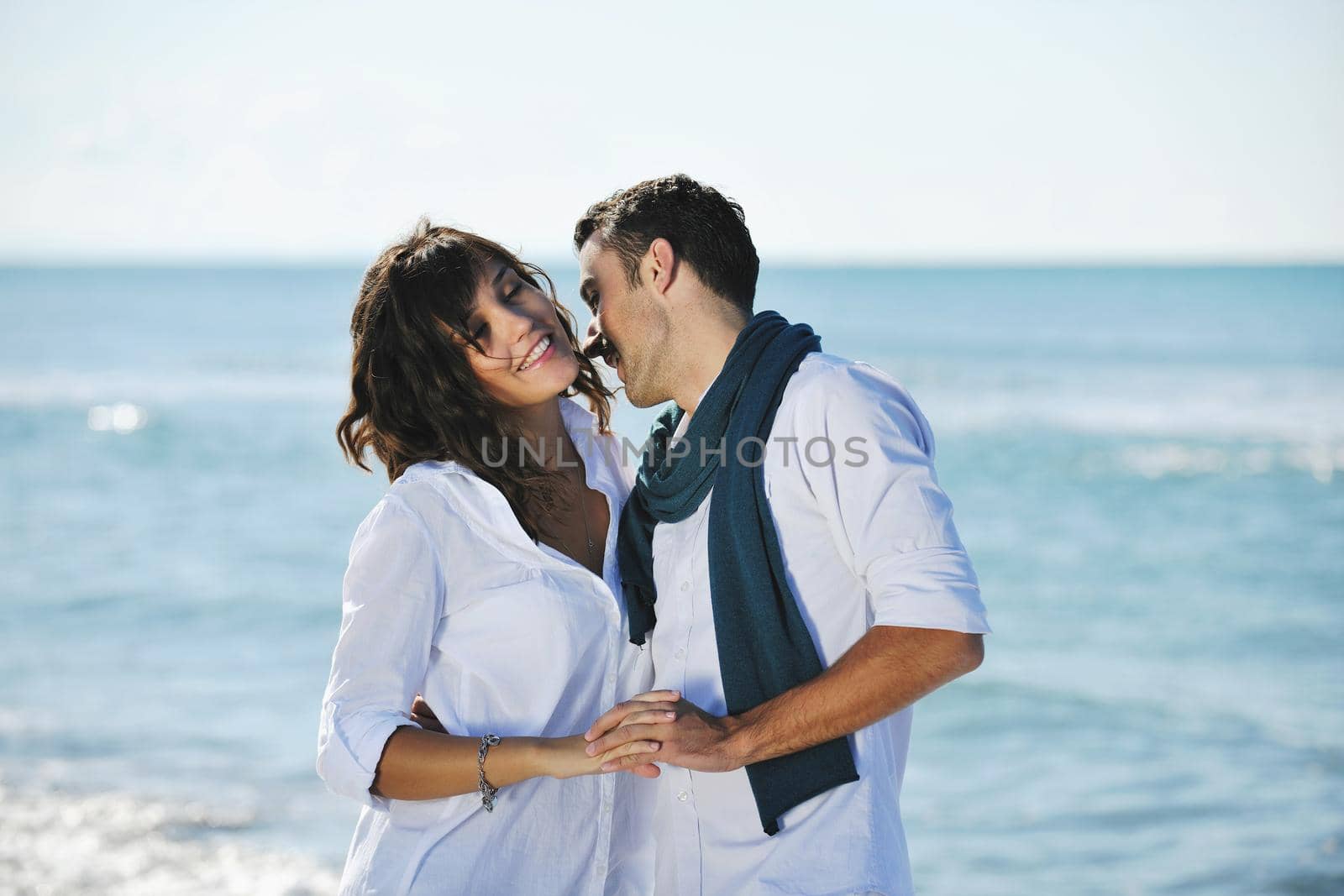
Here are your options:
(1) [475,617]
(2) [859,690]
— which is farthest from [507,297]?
(2) [859,690]

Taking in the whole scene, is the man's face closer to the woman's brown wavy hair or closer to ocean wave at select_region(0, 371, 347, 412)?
the woman's brown wavy hair

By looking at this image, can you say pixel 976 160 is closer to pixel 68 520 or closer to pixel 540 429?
pixel 68 520

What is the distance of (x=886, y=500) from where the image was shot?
1.97 metres

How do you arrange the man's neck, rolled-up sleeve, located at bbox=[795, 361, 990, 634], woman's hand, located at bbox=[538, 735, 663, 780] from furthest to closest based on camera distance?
the man's neck → woman's hand, located at bbox=[538, 735, 663, 780] → rolled-up sleeve, located at bbox=[795, 361, 990, 634]

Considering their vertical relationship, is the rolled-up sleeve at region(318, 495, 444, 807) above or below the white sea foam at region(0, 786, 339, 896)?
above

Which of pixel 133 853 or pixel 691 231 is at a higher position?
pixel 691 231

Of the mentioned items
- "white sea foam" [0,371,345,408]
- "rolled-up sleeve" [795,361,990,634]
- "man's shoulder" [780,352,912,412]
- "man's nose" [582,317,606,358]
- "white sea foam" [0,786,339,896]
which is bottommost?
"white sea foam" [0,786,339,896]

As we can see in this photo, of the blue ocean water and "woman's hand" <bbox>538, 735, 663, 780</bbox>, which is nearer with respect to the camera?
"woman's hand" <bbox>538, 735, 663, 780</bbox>

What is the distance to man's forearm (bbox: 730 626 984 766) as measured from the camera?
1.94m

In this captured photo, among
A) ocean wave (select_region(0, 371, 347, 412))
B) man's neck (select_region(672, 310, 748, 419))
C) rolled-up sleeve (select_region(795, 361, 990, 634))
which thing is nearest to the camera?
rolled-up sleeve (select_region(795, 361, 990, 634))

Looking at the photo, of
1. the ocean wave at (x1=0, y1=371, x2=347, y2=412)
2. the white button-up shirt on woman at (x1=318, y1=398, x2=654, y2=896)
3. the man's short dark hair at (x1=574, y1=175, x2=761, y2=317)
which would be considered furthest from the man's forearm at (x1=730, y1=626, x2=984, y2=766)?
the ocean wave at (x1=0, y1=371, x2=347, y2=412)

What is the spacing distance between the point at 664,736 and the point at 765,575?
33 centimetres

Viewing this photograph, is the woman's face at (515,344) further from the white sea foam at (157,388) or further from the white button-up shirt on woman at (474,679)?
the white sea foam at (157,388)

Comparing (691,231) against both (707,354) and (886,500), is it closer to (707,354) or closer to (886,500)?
(707,354)
